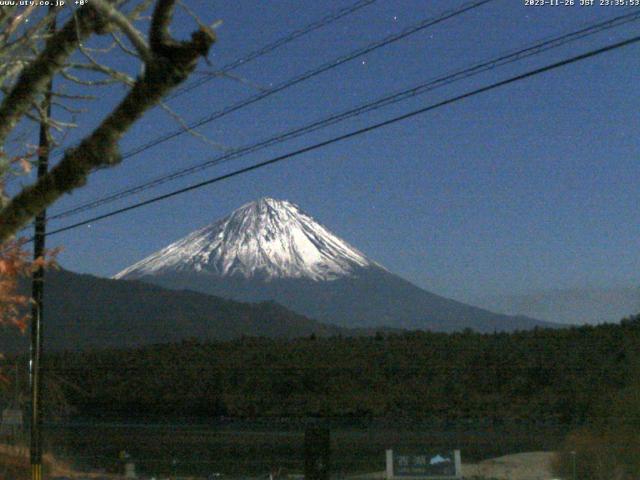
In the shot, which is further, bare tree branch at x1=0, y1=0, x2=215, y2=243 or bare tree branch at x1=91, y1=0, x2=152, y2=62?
bare tree branch at x1=91, y1=0, x2=152, y2=62

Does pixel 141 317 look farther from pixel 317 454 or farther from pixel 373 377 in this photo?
pixel 317 454

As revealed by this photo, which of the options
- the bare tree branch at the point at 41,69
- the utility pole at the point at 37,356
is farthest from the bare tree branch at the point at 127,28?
the utility pole at the point at 37,356

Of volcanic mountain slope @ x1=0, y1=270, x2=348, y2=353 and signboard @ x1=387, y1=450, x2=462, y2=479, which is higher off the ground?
volcanic mountain slope @ x1=0, y1=270, x2=348, y2=353

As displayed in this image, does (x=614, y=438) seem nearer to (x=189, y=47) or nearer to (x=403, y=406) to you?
(x=403, y=406)

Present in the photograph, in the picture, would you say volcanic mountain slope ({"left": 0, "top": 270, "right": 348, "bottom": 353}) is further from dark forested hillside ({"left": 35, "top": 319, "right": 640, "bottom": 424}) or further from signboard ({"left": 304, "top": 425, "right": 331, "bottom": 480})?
signboard ({"left": 304, "top": 425, "right": 331, "bottom": 480})

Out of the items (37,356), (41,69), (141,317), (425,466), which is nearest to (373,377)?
(425,466)

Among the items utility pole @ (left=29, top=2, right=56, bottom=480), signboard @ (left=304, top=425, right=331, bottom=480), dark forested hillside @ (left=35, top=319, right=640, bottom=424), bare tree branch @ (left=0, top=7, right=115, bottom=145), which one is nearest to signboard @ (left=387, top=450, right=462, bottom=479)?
signboard @ (left=304, top=425, right=331, bottom=480)
